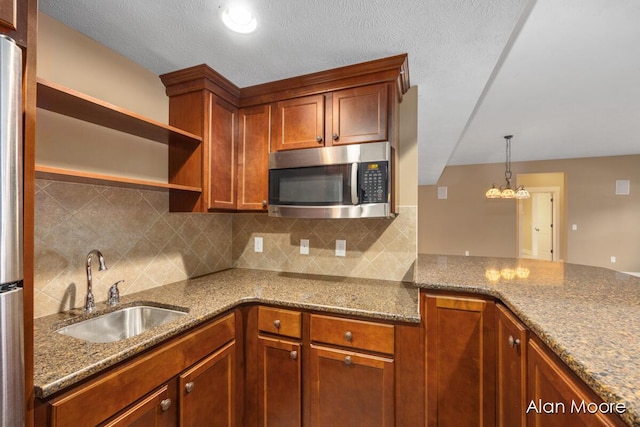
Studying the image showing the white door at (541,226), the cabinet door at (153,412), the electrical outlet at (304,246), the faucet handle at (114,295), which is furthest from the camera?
the white door at (541,226)

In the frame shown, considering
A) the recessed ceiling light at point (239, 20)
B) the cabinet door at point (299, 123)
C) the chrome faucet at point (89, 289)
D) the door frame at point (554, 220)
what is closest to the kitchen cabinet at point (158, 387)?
the chrome faucet at point (89, 289)

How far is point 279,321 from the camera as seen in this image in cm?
160

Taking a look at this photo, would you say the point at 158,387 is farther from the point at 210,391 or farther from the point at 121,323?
the point at 121,323

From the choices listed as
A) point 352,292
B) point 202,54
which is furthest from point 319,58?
point 352,292

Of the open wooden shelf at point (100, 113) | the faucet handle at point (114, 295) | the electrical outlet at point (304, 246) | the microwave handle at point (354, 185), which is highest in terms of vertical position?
the open wooden shelf at point (100, 113)

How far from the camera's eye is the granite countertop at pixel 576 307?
27.2 inches

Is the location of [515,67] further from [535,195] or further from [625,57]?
[535,195]

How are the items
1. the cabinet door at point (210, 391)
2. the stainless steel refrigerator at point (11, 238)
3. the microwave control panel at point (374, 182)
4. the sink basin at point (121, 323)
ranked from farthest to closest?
the microwave control panel at point (374, 182), the sink basin at point (121, 323), the cabinet door at point (210, 391), the stainless steel refrigerator at point (11, 238)

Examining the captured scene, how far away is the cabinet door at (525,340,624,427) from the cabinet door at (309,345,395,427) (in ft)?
1.89

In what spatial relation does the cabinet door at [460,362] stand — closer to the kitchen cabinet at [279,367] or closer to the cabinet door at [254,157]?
the kitchen cabinet at [279,367]

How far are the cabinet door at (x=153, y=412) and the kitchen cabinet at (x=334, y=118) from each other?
147 centimetres

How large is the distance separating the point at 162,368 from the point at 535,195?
9636 millimetres

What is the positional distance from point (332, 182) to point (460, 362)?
1.17 metres

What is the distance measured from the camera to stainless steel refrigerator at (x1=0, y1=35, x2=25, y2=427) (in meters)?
0.65
